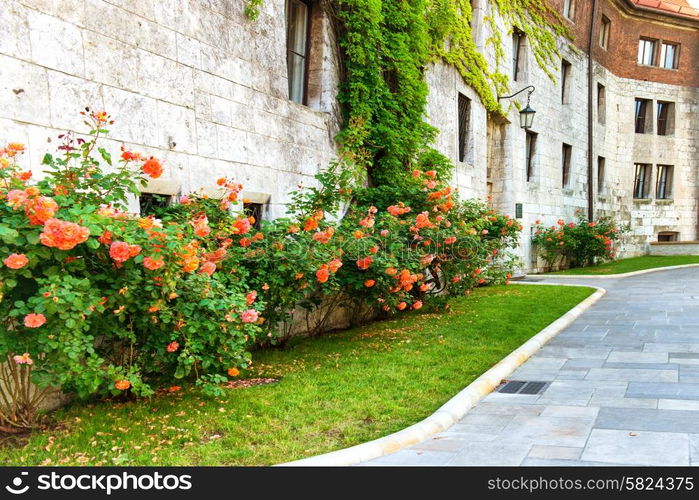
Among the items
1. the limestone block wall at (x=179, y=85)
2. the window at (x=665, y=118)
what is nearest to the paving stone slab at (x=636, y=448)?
the limestone block wall at (x=179, y=85)

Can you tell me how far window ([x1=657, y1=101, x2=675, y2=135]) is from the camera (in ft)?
91.4

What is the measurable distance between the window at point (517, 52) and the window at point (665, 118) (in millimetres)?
12258

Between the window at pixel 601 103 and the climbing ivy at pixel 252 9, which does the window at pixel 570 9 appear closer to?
the window at pixel 601 103

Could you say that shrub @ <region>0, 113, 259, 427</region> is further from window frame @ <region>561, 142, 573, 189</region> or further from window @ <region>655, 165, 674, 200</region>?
window @ <region>655, 165, 674, 200</region>

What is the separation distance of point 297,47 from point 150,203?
4.00 meters

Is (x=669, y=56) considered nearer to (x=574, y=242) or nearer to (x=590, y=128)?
(x=590, y=128)

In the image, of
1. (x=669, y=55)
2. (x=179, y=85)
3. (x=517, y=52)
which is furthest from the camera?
(x=669, y=55)

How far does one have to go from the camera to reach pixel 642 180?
1089 inches

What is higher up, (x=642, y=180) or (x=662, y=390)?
(x=642, y=180)

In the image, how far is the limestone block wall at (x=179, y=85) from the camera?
220 inches

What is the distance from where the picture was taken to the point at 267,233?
734 centimetres

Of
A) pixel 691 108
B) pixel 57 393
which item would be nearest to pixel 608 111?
pixel 691 108

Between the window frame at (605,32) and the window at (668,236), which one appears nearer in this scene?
the window frame at (605,32)

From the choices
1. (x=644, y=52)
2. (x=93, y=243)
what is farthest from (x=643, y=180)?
(x=93, y=243)
